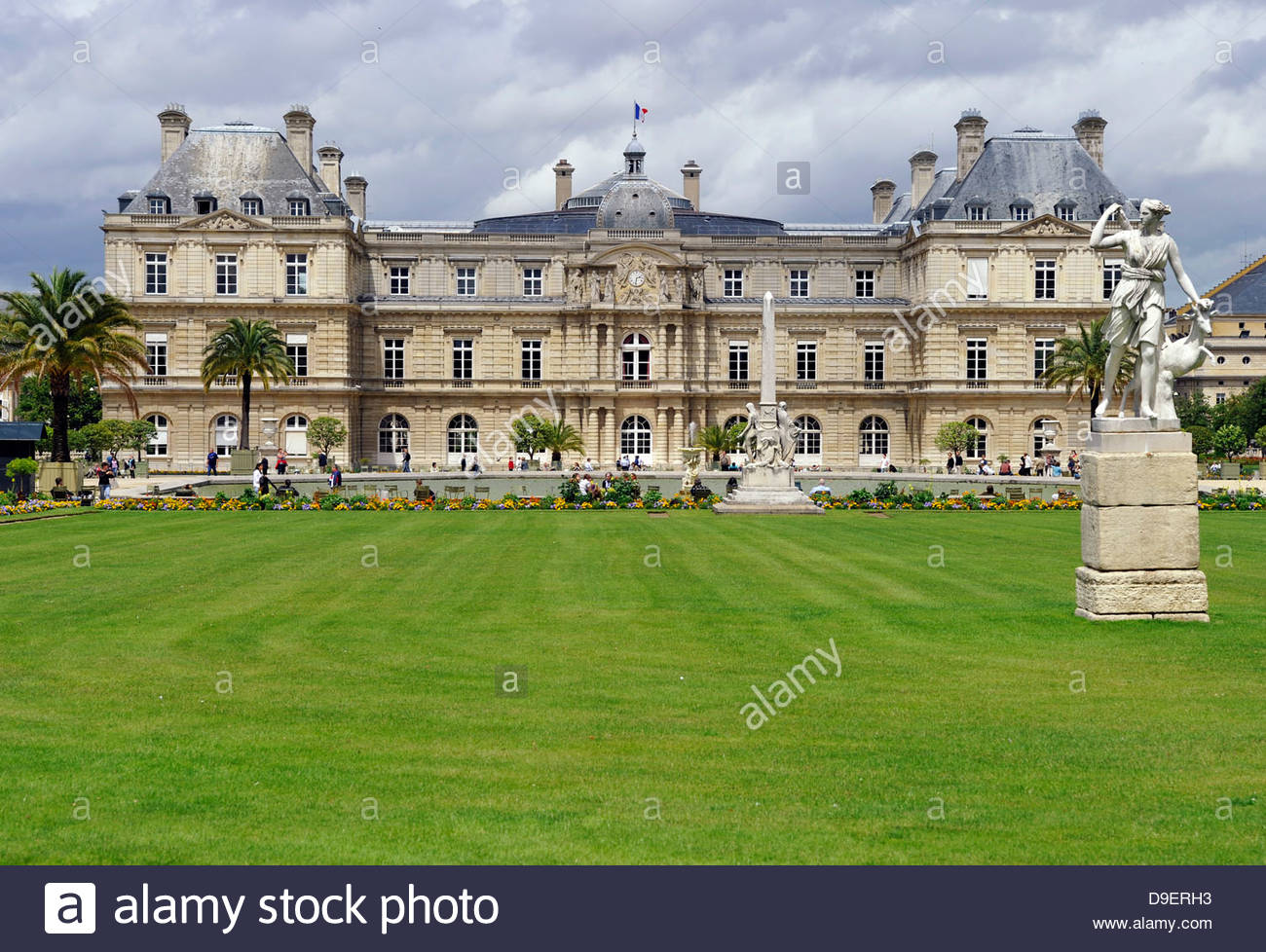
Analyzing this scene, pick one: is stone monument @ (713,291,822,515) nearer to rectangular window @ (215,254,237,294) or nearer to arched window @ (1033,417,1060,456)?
arched window @ (1033,417,1060,456)

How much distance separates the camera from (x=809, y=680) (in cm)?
1362

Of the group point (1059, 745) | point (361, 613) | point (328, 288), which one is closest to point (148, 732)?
point (361, 613)

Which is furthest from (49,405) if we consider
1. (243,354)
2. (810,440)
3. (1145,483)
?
(1145,483)

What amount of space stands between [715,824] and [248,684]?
22.3 ft

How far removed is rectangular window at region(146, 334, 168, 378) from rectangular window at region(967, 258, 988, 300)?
50914 millimetres

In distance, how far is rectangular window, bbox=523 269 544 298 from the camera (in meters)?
81.4

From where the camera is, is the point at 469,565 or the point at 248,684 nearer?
the point at 248,684

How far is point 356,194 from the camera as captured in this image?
87.2 m

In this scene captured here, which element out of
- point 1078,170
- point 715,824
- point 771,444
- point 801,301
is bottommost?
point 715,824

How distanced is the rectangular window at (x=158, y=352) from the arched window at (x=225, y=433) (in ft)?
14.8

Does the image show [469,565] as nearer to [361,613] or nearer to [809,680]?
[361,613]

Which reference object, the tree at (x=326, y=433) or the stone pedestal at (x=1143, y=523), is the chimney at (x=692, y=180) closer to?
the tree at (x=326, y=433)

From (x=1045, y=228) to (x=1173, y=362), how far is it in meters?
63.3

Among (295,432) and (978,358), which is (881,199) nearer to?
(978,358)
